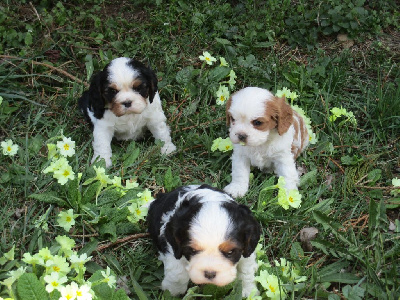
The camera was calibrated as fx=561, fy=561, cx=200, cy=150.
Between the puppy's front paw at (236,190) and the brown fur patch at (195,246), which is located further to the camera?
the puppy's front paw at (236,190)

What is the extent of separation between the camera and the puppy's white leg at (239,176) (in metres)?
5.34

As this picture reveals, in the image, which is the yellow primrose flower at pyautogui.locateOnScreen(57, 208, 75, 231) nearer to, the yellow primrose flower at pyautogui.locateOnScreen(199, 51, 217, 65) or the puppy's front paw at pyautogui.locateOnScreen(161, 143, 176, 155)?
the puppy's front paw at pyautogui.locateOnScreen(161, 143, 176, 155)

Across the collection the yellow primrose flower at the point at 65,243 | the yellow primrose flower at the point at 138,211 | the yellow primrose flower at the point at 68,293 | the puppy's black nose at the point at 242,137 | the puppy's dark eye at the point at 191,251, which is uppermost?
the yellow primrose flower at the point at 68,293

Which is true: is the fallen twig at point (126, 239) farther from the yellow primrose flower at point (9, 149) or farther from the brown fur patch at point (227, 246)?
the brown fur patch at point (227, 246)

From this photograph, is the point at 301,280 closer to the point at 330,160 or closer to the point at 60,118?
the point at 330,160

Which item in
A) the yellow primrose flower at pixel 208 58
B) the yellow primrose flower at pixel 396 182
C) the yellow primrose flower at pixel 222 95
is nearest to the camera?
the yellow primrose flower at pixel 396 182

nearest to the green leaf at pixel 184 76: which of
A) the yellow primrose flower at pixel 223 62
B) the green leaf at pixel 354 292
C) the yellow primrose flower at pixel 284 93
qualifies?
the yellow primrose flower at pixel 223 62

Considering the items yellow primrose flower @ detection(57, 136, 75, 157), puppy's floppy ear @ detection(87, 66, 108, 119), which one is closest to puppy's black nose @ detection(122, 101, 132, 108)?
puppy's floppy ear @ detection(87, 66, 108, 119)

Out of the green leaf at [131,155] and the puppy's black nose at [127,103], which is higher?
the puppy's black nose at [127,103]

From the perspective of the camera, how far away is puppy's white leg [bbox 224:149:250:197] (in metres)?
5.34

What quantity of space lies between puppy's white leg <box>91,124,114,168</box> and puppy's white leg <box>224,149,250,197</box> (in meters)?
1.27

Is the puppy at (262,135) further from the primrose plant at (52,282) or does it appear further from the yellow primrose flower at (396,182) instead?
the primrose plant at (52,282)

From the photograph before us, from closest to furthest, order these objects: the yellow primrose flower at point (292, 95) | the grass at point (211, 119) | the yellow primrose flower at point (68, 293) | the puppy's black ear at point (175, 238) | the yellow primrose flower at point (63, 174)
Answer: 1. the yellow primrose flower at point (68, 293)
2. the puppy's black ear at point (175, 238)
3. the yellow primrose flower at point (63, 174)
4. the grass at point (211, 119)
5. the yellow primrose flower at point (292, 95)

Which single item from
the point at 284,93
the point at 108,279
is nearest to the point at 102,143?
the point at 284,93
